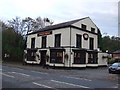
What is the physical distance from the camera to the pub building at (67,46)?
1017 inches

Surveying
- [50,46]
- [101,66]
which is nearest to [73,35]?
[50,46]

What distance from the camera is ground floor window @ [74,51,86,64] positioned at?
25.9 m

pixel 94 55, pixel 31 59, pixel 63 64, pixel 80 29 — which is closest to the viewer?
pixel 63 64

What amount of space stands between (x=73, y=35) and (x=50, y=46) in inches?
186

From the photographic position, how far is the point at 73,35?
2645 cm

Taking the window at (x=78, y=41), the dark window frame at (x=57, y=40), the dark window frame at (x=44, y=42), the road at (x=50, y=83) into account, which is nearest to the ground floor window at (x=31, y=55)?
the dark window frame at (x=44, y=42)

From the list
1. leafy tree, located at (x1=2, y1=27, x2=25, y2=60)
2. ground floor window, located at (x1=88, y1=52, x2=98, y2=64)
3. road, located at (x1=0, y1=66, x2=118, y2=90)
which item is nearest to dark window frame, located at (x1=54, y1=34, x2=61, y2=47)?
ground floor window, located at (x1=88, y1=52, x2=98, y2=64)

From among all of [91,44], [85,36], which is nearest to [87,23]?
[85,36]

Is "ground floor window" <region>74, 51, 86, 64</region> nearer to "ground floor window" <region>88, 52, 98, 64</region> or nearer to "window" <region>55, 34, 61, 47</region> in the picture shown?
Result: "ground floor window" <region>88, 52, 98, 64</region>

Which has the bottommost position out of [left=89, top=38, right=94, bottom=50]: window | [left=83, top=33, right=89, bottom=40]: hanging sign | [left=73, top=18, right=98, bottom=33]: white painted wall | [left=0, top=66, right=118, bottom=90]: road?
[left=0, top=66, right=118, bottom=90]: road

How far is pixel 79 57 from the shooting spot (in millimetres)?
26250

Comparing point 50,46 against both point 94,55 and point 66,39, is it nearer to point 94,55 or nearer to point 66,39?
point 66,39

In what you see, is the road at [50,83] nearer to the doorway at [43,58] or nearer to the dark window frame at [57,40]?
the dark window frame at [57,40]

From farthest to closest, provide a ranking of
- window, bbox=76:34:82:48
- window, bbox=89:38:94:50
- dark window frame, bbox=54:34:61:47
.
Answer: window, bbox=89:38:94:50 < dark window frame, bbox=54:34:61:47 < window, bbox=76:34:82:48
